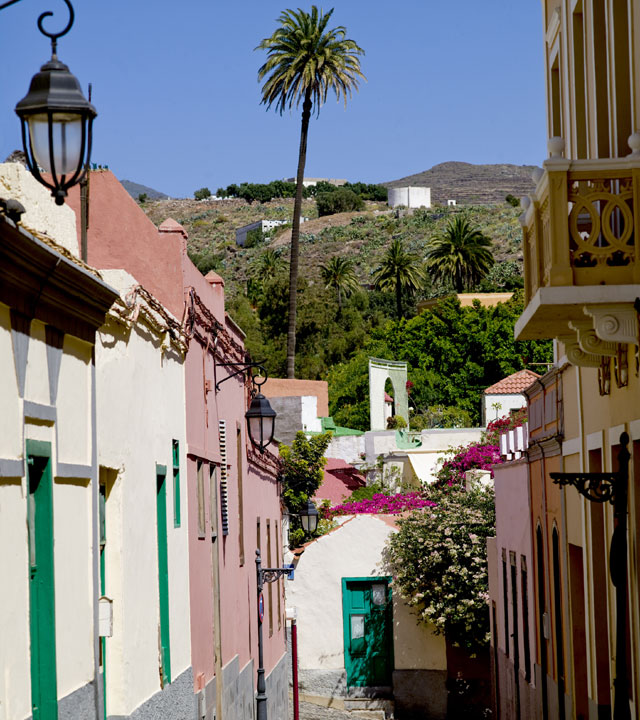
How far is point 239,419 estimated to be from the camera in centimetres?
2166

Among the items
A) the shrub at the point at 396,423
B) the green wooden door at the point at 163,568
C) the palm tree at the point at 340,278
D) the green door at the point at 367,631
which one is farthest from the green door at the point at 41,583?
the palm tree at the point at 340,278

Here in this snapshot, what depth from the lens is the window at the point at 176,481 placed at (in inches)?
562

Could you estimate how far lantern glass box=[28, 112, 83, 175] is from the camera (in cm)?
637

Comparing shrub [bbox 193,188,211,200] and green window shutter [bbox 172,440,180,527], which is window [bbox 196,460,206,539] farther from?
shrub [bbox 193,188,211,200]

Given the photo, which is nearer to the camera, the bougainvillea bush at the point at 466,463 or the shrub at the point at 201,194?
the bougainvillea bush at the point at 466,463

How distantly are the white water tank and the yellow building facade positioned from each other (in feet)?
488

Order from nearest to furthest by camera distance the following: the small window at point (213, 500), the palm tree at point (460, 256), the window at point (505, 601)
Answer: the small window at point (213, 500) < the window at point (505, 601) < the palm tree at point (460, 256)

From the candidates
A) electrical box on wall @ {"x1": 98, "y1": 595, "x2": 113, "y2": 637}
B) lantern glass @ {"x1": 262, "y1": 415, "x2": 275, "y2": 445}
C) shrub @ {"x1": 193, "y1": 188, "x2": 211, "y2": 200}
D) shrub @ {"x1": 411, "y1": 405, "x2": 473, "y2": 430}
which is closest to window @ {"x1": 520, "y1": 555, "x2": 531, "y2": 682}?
lantern glass @ {"x1": 262, "y1": 415, "x2": 275, "y2": 445}

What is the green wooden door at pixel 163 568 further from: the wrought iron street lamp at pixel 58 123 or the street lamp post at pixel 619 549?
the wrought iron street lamp at pixel 58 123

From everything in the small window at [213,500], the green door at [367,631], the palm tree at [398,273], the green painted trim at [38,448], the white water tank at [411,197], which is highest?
the white water tank at [411,197]

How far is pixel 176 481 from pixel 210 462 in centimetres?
276

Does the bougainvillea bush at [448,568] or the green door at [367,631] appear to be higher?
the bougainvillea bush at [448,568]

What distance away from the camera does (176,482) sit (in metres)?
14.6

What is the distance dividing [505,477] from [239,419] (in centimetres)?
474
